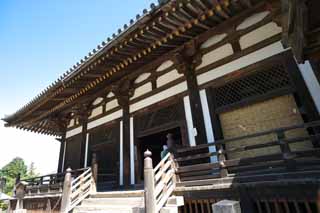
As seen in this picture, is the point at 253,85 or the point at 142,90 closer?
the point at 253,85

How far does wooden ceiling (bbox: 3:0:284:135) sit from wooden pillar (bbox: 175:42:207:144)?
0.33 meters

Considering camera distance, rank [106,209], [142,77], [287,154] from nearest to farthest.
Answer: [287,154], [106,209], [142,77]

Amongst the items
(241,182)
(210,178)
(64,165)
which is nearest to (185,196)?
(210,178)

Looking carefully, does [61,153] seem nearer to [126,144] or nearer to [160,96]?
[126,144]

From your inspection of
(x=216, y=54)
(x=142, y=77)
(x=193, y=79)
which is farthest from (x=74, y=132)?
(x=216, y=54)

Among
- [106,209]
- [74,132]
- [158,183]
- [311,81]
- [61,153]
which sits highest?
[74,132]

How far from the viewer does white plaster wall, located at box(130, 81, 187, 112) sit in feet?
19.0

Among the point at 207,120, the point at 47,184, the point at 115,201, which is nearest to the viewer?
the point at 115,201

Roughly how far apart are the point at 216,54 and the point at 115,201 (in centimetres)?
456

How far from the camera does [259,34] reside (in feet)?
15.5

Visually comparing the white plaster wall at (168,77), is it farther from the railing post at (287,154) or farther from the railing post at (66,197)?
the railing post at (66,197)

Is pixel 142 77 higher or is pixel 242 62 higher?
pixel 142 77

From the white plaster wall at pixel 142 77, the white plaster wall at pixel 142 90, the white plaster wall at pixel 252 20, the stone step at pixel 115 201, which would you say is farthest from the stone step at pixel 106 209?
the white plaster wall at pixel 252 20

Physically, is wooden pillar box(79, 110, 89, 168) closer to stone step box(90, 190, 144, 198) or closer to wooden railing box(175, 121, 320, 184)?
stone step box(90, 190, 144, 198)
